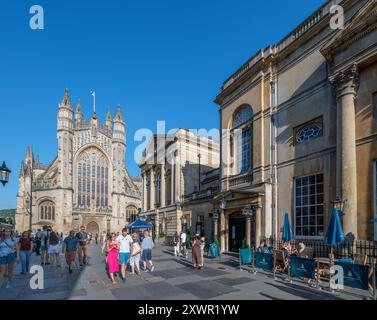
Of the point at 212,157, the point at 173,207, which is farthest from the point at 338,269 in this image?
the point at 212,157

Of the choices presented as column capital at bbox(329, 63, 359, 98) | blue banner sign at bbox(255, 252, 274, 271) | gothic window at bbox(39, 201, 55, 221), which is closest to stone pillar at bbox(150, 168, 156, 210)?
blue banner sign at bbox(255, 252, 274, 271)

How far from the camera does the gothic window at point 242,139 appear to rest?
1780 centimetres

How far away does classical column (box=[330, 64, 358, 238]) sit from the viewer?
1059 cm

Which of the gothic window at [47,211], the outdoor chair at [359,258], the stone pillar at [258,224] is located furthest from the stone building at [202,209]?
the gothic window at [47,211]

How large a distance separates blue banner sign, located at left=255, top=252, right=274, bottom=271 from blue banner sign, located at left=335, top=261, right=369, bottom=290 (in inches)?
130

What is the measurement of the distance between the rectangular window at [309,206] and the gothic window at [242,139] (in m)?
4.16

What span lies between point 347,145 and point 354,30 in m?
4.39

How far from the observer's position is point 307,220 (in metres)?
13.2

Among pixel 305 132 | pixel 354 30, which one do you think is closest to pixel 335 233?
pixel 305 132

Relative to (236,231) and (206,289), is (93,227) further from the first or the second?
(206,289)

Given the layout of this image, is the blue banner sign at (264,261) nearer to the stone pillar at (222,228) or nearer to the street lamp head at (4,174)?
the stone pillar at (222,228)
